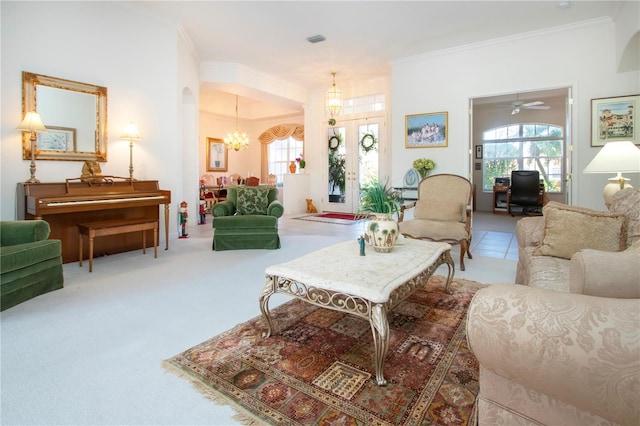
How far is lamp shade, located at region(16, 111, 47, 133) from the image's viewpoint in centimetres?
337

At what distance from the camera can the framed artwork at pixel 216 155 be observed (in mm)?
10312

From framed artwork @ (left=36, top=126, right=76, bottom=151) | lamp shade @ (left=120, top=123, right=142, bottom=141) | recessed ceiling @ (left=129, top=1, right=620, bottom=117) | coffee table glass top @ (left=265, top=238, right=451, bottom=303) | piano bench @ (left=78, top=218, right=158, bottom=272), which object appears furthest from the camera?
recessed ceiling @ (left=129, top=1, right=620, bottom=117)

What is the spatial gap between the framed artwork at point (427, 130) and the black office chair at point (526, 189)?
3.50 meters

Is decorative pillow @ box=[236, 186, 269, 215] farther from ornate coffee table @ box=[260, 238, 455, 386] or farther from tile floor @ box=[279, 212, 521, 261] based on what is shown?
ornate coffee table @ box=[260, 238, 455, 386]

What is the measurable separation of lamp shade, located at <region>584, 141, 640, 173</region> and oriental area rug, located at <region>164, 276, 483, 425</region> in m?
2.08

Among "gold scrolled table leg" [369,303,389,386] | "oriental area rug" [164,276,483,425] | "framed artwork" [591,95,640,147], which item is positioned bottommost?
"oriental area rug" [164,276,483,425]

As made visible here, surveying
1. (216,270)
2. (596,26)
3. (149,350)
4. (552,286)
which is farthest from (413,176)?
(149,350)

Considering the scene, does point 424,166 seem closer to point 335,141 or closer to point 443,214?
point 443,214

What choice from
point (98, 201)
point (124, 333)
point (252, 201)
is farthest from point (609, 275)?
point (252, 201)

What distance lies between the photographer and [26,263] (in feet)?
8.50

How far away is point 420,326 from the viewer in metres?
2.23

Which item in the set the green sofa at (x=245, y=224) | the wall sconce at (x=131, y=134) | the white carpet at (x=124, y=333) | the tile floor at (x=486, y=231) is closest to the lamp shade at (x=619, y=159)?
the white carpet at (x=124, y=333)

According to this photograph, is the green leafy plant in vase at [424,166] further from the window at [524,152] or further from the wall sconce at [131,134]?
the window at [524,152]

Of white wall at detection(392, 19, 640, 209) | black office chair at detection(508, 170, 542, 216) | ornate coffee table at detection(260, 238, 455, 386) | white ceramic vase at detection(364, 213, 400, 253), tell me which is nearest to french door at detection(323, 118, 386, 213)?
white wall at detection(392, 19, 640, 209)
